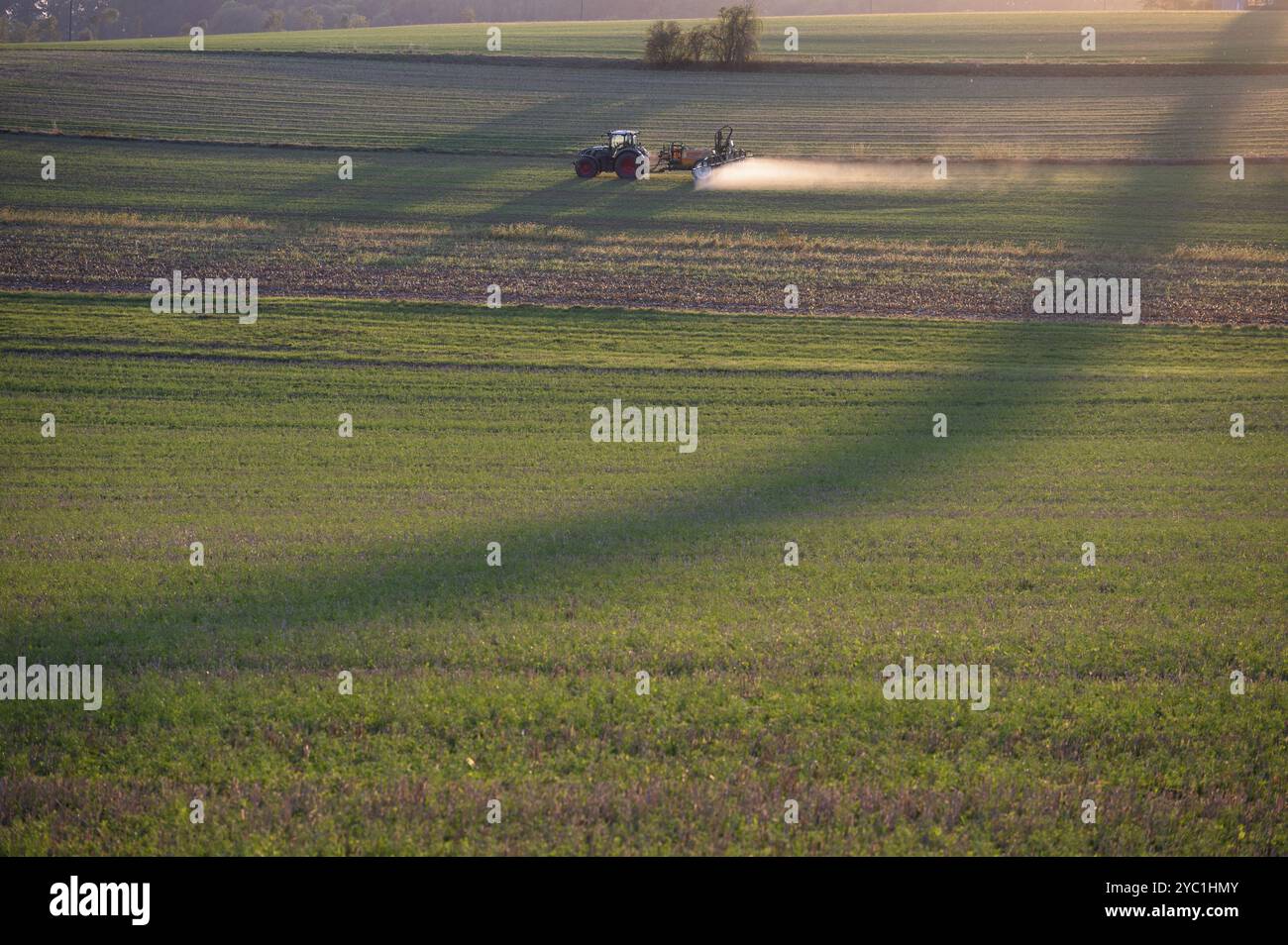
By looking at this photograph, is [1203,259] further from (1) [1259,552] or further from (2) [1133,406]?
(1) [1259,552]

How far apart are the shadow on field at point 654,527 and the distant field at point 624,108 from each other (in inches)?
1331

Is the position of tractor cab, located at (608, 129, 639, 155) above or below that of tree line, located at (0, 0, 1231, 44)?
below

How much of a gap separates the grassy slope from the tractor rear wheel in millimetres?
23566

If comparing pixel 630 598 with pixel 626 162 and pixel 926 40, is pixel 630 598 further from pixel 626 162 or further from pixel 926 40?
pixel 926 40

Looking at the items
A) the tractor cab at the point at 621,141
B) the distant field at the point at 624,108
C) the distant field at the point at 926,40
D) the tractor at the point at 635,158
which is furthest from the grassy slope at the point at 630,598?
the distant field at the point at 926,40

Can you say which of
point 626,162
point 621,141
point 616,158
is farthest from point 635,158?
point 621,141

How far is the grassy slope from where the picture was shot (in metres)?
7.09

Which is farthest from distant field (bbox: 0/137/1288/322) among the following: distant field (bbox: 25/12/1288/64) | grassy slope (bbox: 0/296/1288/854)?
distant field (bbox: 25/12/1288/64)

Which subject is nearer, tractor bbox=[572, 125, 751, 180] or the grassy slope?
the grassy slope

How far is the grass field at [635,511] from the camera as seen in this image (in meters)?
7.31

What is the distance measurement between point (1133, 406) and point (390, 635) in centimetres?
1802

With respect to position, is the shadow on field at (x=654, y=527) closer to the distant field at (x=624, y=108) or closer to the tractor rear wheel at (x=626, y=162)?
the tractor rear wheel at (x=626, y=162)

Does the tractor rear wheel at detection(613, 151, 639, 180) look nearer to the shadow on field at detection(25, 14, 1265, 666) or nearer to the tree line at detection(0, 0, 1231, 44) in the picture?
the shadow on field at detection(25, 14, 1265, 666)

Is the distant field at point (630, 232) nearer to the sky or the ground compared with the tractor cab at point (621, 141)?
nearer to the ground
